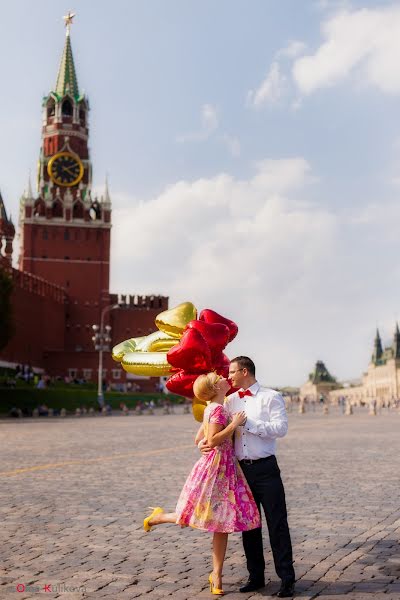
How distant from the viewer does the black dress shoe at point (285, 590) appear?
192 inches

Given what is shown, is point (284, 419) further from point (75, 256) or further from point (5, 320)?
point (75, 256)

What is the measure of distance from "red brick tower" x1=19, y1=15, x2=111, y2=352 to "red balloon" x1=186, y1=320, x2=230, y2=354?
74.8 m

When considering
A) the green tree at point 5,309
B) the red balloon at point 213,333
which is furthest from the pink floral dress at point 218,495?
the green tree at point 5,309

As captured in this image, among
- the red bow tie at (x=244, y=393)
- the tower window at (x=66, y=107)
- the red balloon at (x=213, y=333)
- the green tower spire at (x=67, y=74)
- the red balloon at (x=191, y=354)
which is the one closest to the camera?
the red bow tie at (x=244, y=393)

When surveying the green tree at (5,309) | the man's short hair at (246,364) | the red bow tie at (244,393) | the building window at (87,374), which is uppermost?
the green tree at (5,309)

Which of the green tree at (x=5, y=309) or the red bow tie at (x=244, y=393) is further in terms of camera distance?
the green tree at (x=5, y=309)

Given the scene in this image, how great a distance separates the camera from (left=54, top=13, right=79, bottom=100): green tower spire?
3644 inches

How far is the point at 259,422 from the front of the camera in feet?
16.9

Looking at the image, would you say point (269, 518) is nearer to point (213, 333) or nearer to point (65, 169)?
point (213, 333)

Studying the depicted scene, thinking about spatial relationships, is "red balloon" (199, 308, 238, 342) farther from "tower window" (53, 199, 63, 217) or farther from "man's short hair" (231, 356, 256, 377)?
"tower window" (53, 199, 63, 217)

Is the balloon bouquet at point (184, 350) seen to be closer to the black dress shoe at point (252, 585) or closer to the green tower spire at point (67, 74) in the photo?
the black dress shoe at point (252, 585)

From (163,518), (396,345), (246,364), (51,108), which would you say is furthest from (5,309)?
(396,345)

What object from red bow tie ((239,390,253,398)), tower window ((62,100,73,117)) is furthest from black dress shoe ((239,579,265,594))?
tower window ((62,100,73,117))

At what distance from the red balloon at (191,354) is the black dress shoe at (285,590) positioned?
5.13 feet
